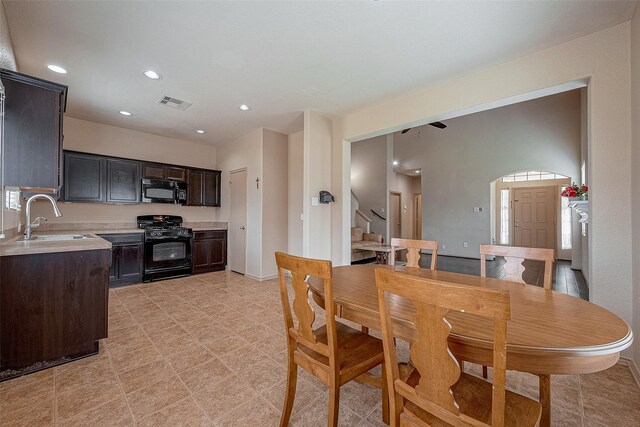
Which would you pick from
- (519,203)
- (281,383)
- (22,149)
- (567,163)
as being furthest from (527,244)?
(22,149)

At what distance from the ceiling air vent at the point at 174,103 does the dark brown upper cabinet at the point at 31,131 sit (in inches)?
54.8

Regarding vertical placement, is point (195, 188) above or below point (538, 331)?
above

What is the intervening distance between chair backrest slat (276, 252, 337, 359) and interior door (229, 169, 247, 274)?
3904 mm

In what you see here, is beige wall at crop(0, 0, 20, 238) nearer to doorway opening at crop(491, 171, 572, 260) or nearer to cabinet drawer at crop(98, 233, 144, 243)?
cabinet drawer at crop(98, 233, 144, 243)

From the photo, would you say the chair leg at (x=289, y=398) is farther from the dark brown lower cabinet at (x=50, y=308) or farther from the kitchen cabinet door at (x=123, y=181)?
the kitchen cabinet door at (x=123, y=181)

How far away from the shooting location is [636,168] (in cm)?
203

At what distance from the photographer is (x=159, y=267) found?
468 cm

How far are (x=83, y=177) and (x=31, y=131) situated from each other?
254 cm

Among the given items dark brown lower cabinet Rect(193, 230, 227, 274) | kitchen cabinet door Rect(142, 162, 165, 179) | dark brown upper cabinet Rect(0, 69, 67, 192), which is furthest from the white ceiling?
dark brown lower cabinet Rect(193, 230, 227, 274)

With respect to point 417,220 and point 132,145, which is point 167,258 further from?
point 417,220

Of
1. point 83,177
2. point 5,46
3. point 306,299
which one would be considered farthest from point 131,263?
point 306,299

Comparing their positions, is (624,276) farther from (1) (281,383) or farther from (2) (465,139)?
(2) (465,139)

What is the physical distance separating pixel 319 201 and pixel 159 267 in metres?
3.03

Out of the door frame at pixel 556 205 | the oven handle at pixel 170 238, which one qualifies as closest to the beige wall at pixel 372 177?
the door frame at pixel 556 205
